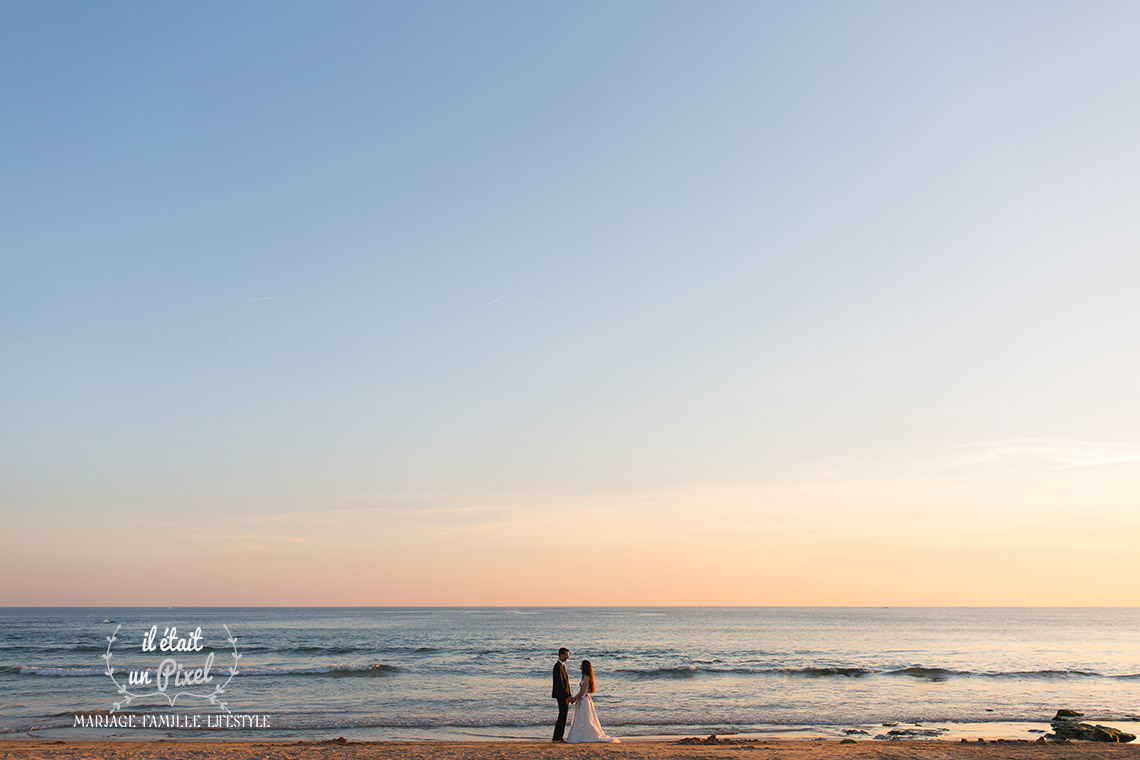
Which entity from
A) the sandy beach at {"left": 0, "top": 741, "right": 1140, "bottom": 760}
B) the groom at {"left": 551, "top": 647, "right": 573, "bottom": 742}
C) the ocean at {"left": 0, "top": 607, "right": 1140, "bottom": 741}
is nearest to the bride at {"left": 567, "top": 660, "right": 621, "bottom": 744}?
the groom at {"left": 551, "top": 647, "right": 573, "bottom": 742}

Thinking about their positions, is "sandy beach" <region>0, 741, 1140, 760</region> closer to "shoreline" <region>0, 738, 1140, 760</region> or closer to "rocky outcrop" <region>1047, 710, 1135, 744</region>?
"shoreline" <region>0, 738, 1140, 760</region>

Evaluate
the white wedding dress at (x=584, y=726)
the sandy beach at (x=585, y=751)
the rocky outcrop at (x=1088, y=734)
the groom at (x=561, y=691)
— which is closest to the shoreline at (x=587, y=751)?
the sandy beach at (x=585, y=751)

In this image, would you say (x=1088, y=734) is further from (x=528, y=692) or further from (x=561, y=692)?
(x=528, y=692)

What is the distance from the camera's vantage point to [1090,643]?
232 ft

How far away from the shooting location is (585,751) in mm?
14070

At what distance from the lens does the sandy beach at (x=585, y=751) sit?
543 inches

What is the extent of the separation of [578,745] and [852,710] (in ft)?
47.0

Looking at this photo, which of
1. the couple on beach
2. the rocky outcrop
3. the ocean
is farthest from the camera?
the ocean

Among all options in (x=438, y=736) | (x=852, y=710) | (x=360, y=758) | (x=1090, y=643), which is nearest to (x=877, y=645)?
(x=1090, y=643)

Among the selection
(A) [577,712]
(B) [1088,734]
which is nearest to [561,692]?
(A) [577,712]

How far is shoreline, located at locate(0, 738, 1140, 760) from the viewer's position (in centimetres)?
1384

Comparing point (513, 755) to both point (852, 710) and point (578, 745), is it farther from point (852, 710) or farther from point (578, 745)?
point (852, 710)

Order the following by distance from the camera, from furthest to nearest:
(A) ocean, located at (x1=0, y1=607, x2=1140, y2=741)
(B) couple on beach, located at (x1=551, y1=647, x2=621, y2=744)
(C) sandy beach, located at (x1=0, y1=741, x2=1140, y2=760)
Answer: (A) ocean, located at (x1=0, y1=607, x2=1140, y2=741) → (B) couple on beach, located at (x1=551, y1=647, x2=621, y2=744) → (C) sandy beach, located at (x1=0, y1=741, x2=1140, y2=760)

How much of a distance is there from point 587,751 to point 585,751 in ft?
0.13
